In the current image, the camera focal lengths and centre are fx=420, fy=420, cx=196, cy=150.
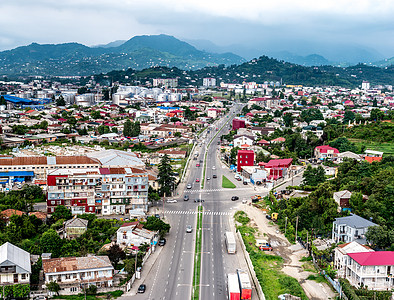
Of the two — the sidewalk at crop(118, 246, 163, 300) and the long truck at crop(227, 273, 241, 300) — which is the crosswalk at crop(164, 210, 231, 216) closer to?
the sidewalk at crop(118, 246, 163, 300)

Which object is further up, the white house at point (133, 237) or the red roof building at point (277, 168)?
the red roof building at point (277, 168)

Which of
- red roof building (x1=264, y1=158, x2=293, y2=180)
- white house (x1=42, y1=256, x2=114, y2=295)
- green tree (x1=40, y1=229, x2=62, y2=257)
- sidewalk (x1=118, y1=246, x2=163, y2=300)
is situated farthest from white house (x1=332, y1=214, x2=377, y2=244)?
green tree (x1=40, y1=229, x2=62, y2=257)

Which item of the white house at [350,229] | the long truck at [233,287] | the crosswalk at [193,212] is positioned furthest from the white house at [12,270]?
the white house at [350,229]

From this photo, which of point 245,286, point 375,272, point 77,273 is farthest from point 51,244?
point 375,272

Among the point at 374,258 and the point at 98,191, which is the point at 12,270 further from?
A: the point at 374,258

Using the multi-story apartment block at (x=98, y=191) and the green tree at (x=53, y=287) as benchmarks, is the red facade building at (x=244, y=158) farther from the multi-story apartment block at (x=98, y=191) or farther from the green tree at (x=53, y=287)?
the green tree at (x=53, y=287)

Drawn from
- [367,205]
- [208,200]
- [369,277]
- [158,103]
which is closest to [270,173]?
[208,200]

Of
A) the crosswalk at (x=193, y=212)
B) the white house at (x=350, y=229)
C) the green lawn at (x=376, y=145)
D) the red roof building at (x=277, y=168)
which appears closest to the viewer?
the white house at (x=350, y=229)
